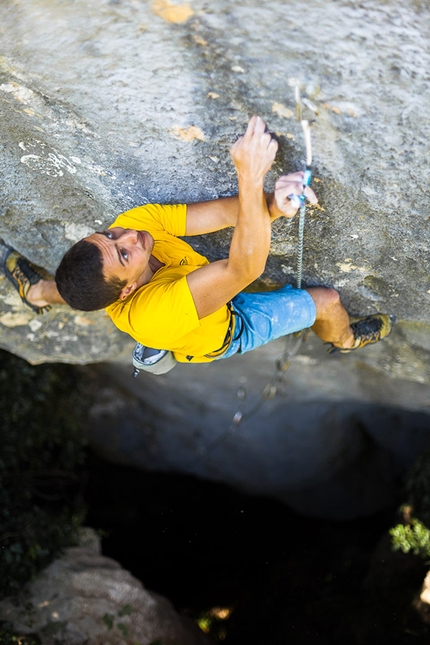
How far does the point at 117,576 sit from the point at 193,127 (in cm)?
349

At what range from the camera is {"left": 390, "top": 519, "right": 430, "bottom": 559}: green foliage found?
4.53 meters

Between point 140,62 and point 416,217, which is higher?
point 140,62

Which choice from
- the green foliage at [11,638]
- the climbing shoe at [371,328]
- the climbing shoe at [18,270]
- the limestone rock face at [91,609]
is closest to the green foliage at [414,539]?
the limestone rock face at [91,609]

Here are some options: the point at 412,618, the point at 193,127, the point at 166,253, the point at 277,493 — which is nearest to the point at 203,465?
the point at 277,493

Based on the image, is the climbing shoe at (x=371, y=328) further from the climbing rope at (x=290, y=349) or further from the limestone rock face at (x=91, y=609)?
the limestone rock face at (x=91, y=609)

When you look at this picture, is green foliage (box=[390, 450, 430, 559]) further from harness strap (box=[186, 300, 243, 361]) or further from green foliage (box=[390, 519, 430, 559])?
harness strap (box=[186, 300, 243, 361])

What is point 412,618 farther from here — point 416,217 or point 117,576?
point 416,217

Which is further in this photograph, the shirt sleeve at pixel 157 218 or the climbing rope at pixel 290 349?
the shirt sleeve at pixel 157 218

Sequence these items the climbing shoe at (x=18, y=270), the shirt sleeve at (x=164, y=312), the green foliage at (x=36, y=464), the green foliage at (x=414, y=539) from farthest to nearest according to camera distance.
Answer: the green foliage at (x=414, y=539) → the green foliage at (x=36, y=464) → the climbing shoe at (x=18, y=270) → the shirt sleeve at (x=164, y=312)

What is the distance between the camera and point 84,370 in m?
5.80

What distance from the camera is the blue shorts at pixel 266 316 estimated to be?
2.77 meters

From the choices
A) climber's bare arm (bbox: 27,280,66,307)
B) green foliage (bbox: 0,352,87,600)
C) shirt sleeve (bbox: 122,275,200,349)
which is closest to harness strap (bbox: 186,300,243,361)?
shirt sleeve (bbox: 122,275,200,349)

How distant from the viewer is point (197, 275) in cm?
222

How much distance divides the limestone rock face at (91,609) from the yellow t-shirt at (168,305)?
236 centimetres
